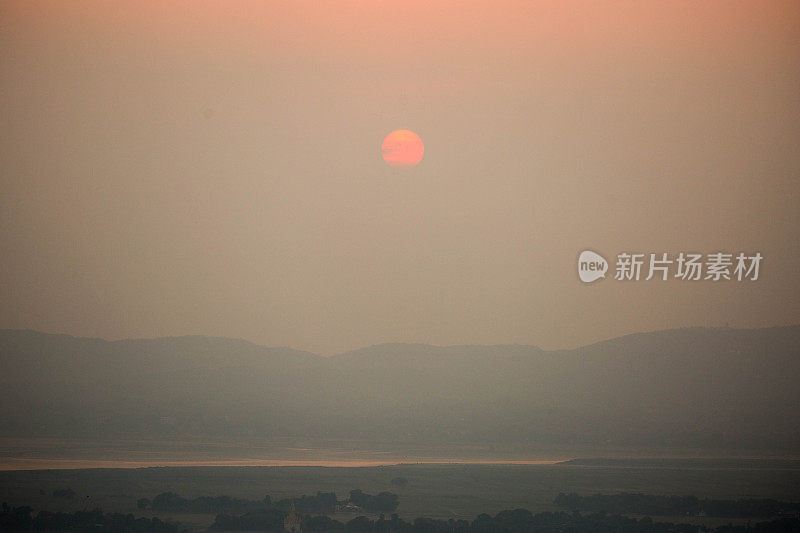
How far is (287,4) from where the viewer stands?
5668 mm

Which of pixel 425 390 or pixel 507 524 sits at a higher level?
pixel 425 390

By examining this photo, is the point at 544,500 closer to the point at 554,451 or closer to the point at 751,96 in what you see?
the point at 554,451

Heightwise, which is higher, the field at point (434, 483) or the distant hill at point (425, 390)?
the distant hill at point (425, 390)

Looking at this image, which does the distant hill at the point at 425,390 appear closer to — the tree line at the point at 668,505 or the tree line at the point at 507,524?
the tree line at the point at 668,505

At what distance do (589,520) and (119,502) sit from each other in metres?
3.01

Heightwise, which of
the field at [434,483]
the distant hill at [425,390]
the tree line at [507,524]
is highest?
the distant hill at [425,390]

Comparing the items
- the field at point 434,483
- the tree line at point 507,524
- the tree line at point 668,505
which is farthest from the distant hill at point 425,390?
the tree line at point 507,524

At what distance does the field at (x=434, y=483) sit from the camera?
5.49 metres

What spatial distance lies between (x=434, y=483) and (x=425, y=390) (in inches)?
23.7

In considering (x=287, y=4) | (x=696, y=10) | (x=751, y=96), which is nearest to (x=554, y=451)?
(x=751, y=96)

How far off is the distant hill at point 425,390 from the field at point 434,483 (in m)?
0.19

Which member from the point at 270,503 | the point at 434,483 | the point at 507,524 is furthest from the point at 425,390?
the point at 270,503

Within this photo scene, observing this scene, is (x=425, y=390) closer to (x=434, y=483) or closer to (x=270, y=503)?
(x=434, y=483)

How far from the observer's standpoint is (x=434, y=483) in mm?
5574
